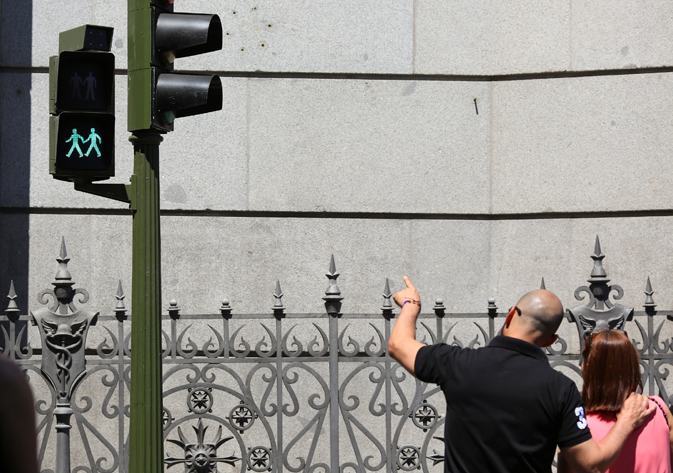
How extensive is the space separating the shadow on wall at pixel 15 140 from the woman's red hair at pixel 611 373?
19.2 feet

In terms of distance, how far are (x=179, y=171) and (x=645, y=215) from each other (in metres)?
4.57

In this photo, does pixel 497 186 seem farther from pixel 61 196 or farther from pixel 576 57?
pixel 61 196

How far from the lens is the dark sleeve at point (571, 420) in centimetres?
294

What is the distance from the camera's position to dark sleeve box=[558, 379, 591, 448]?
9.64ft

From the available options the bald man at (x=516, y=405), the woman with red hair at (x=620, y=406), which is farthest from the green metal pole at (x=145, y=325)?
the woman with red hair at (x=620, y=406)

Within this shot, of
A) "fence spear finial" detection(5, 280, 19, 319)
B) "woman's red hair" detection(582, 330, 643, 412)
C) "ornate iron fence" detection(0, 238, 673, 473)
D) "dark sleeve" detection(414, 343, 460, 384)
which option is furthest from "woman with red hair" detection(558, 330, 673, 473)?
"fence spear finial" detection(5, 280, 19, 319)

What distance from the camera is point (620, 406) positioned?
3.24 metres

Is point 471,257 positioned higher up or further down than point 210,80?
further down

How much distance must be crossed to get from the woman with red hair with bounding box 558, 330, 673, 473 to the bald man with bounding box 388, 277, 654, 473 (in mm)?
102

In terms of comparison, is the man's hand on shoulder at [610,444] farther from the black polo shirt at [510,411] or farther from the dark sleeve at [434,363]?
the dark sleeve at [434,363]

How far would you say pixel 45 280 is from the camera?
24.6 feet

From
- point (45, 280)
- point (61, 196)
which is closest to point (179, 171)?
point (61, 196)

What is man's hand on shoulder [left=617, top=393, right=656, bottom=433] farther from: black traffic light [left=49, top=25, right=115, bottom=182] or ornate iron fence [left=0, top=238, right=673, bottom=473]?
black traffic light [left=49, top=25, right=115, bottom=182]

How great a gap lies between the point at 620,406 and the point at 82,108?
2.98 m
